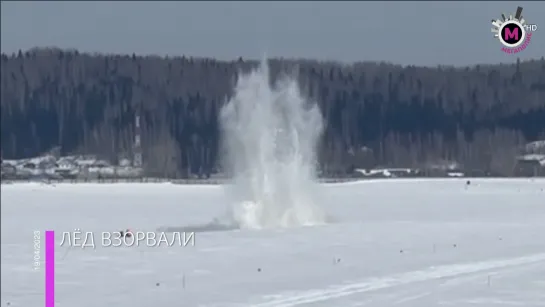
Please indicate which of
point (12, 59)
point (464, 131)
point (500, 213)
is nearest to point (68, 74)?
point (12, 59)

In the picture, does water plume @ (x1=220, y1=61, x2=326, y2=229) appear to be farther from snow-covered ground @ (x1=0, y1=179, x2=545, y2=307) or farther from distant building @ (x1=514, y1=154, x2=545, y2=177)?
distant building @ (x1=514, y1=154, x2=545, y2=177)

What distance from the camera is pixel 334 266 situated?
59.9 feet

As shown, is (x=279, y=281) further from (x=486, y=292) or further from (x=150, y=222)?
(x=150, y=222)

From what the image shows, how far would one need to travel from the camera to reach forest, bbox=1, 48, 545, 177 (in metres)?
8.38

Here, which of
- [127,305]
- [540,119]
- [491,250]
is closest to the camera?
[127,305]

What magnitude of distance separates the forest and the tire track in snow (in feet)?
8.08

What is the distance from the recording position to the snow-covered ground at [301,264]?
44.1ft

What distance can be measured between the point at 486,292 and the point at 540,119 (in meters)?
3.16

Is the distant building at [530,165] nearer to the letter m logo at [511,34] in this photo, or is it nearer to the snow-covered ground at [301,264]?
the snow-covered ground at [301,264]

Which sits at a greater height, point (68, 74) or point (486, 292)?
point (68, 74)

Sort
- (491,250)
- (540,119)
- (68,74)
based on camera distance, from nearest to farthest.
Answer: (68,74) → (540,119) → (491,250)

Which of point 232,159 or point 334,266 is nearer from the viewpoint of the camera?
point 334,266

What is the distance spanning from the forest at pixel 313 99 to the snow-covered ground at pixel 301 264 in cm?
90

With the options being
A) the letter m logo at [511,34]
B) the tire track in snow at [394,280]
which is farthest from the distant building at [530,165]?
the letter m logo at [511,34]
